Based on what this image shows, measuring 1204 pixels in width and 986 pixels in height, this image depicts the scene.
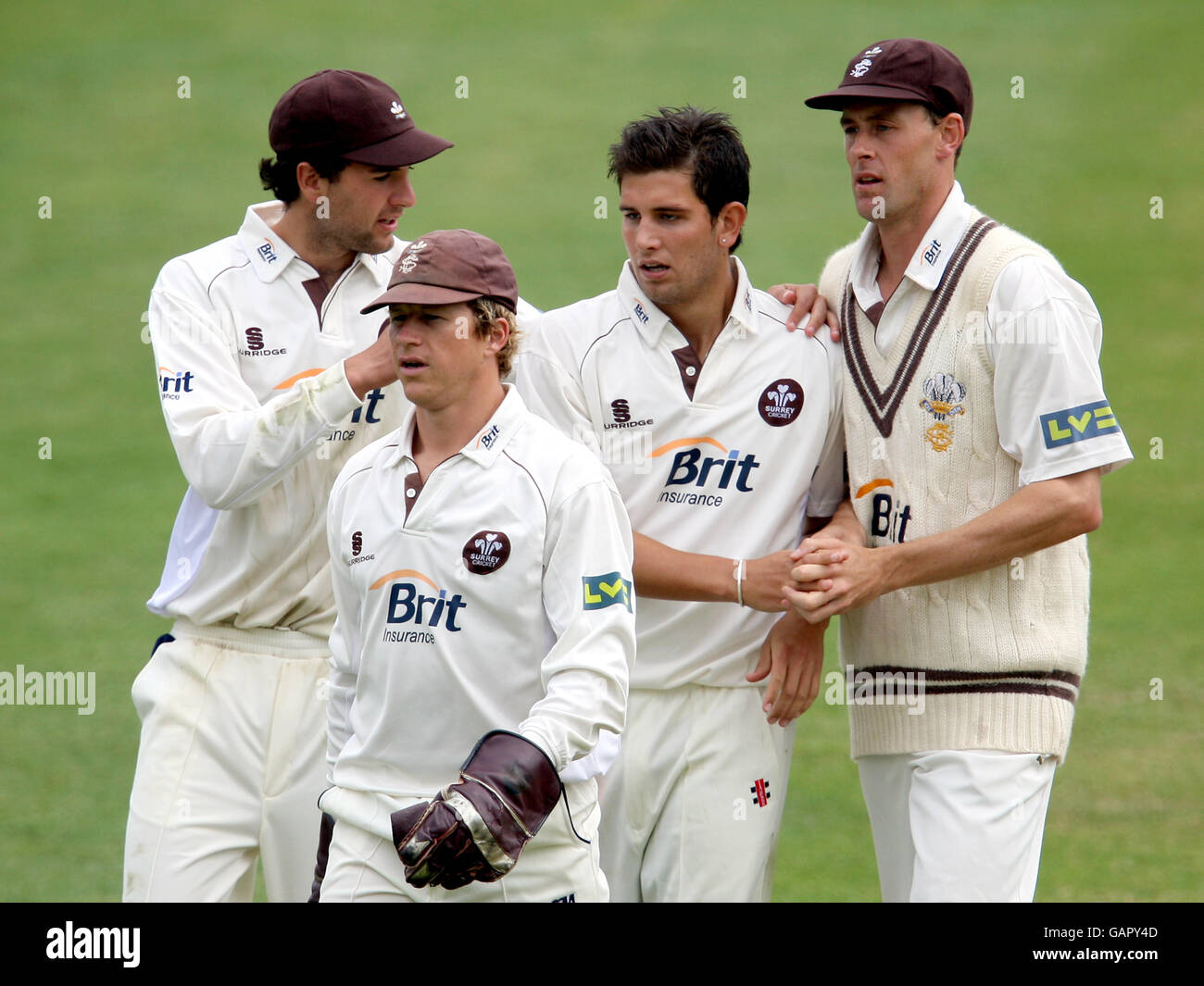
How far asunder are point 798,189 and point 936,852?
53.0ft

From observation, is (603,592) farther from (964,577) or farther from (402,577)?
(964,577)

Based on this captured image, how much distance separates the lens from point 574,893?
4285mm

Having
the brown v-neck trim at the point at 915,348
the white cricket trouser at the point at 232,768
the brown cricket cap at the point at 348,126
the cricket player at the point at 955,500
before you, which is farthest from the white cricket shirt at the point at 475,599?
the brown cricket cap at the point at 348,126

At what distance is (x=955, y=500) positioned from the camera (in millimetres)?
4859

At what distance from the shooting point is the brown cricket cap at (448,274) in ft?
14.1

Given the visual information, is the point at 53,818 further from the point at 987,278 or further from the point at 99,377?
the point at 99,377

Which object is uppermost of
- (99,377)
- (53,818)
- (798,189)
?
(798,189)

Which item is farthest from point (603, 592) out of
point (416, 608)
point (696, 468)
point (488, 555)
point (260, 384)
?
point (260, 384)

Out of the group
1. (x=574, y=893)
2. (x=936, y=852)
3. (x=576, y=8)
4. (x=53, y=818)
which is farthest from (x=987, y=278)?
(x=576, y=8)

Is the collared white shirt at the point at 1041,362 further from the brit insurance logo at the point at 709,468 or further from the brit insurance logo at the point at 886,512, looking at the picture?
the brit insurance logo at the point at 709,468

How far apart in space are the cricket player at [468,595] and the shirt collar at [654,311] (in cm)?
84

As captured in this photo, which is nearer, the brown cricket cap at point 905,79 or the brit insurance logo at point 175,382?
the brown cricket cap at point 905,79

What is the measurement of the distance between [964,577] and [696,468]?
2.68 ft

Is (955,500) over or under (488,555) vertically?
over
